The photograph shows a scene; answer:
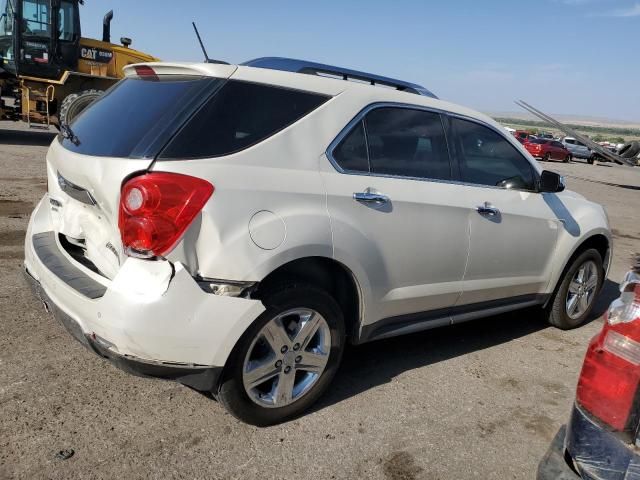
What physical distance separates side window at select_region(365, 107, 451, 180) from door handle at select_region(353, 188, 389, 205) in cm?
16

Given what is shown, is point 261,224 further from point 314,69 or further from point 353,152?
point 314,69

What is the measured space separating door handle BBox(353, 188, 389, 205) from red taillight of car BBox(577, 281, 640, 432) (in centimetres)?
146

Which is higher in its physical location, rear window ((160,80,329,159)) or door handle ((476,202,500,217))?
rear window ((160,80,329,159))

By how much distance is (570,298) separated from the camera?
491 centimetres

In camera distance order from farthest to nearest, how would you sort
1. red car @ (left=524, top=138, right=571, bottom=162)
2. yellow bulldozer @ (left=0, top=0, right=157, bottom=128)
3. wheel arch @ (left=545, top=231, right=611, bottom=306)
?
1. red car @ (left=524, top=138, right=571, bottom=162)
2. yellow bulldozer @ (left=0, top=0, right=157, bottom=128)
3. wheel arch @ (left=545, top=231, right=611, bottom=306)

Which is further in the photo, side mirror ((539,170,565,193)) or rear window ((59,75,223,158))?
side mirror ((539,170,565,193))

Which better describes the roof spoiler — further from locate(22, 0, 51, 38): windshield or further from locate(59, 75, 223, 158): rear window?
locate(22, 0, 51, 38): windshield

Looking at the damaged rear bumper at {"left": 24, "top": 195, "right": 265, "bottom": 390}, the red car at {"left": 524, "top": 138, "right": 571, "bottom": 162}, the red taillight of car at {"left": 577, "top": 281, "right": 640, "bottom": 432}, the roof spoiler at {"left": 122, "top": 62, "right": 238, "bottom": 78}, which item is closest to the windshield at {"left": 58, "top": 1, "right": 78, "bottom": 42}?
the roof spoiler at {"left": 122, "top": 62, "right": 238, "bottom": 78}

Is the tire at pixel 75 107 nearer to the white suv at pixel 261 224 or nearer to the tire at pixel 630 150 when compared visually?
the white suv at pixel 261 224

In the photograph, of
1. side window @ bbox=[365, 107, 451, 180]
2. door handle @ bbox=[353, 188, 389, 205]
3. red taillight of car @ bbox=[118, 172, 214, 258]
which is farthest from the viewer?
side window @ bbox=[365, 107, 451, 180]

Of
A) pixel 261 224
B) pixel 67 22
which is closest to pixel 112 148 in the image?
pixel 261 224

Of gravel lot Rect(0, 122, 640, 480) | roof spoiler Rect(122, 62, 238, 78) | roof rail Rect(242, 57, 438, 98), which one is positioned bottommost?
gravel lot Rect(0, 122, 640, 480)

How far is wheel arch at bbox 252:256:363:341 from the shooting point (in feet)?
9.32

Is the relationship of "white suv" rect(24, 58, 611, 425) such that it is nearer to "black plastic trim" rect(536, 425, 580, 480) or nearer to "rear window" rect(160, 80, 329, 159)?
"rear window" rect(160, 80, 329, 159)
